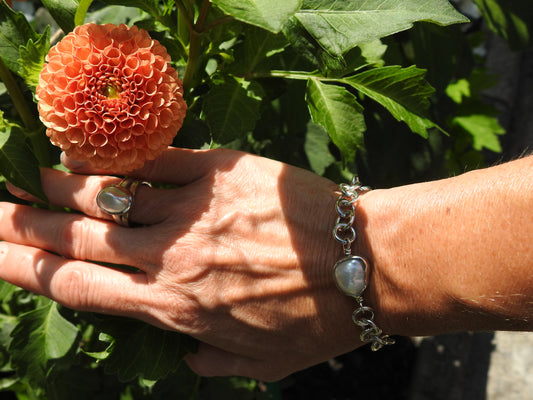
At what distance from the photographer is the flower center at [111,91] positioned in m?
0.75

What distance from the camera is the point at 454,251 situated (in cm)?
84

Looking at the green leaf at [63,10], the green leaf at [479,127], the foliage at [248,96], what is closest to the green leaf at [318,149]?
the foliage at [248,96]

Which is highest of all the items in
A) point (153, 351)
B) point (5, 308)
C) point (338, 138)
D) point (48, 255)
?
point (338, 138)

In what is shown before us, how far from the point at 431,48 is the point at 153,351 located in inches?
34.5

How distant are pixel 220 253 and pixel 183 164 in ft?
0.54

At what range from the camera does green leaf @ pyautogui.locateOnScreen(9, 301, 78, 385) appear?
106 centimetres

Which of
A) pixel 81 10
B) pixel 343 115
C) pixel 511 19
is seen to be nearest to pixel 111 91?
pixel 81 10

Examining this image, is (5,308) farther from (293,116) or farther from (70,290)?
(293,116)

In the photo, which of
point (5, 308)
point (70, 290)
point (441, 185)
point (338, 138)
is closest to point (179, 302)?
point (70, 290)

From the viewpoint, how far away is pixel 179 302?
897 millimetres

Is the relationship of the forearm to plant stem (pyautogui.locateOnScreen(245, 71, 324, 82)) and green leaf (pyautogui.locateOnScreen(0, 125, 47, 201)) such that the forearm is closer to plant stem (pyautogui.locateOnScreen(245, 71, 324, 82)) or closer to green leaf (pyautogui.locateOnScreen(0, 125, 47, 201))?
plant stem (pyautogui.locateOnScreen(245, 71, 324, 82))

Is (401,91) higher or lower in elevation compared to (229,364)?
higher

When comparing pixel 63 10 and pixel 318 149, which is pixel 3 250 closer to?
pixel 63 10

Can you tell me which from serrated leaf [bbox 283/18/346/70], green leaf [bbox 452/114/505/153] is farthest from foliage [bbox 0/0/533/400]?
green leaf [bbox 452/114/505/153]
